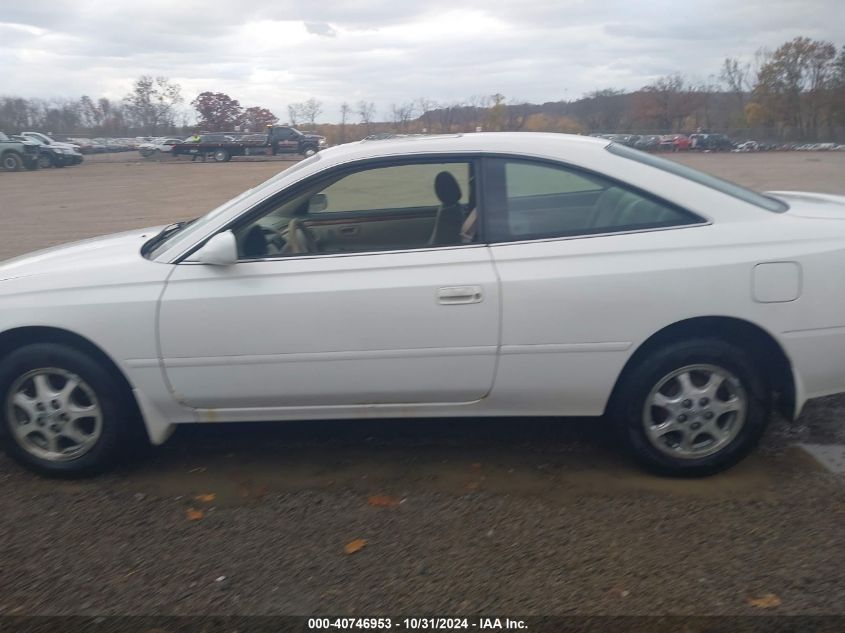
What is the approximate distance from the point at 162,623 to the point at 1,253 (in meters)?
9.93

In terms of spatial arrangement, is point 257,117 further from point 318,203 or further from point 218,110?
point 318,203

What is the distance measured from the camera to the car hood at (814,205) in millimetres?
3772

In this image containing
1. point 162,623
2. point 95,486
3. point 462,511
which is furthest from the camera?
point 95,486

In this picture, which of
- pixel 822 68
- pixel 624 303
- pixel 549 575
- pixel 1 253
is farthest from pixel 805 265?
pixel 822 68

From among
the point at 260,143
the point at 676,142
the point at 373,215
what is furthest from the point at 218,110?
the point at 373,215

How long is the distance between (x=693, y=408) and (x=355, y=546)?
1.68 meters

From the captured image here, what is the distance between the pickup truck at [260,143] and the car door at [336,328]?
37.7m

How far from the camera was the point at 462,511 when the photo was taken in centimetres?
349

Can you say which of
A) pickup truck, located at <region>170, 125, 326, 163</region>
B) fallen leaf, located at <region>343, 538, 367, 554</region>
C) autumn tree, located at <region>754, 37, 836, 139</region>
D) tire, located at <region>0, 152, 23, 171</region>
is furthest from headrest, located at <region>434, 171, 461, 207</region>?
autumn tree, located at <region>754, 37, 836, 139</region>

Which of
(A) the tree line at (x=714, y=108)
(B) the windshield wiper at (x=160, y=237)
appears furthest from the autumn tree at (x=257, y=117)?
(B) the windshield wiper at (x=160, y=237)

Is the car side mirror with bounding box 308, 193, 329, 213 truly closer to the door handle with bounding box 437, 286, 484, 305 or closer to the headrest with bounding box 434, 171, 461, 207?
the headrest with bounding box 434, 171, 461, 207

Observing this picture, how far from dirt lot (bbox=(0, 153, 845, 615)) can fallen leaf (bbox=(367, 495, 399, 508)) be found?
1 centimetres

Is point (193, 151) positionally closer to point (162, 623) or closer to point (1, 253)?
point (1, 253)

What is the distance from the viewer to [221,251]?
3600mm
